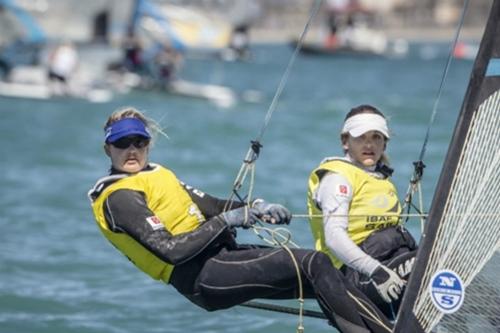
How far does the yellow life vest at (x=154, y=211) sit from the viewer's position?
516 centimetres

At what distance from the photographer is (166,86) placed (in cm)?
2691

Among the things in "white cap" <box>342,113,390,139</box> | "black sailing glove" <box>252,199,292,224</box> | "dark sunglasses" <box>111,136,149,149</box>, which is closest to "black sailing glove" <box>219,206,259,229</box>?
"black sailing glove" <box>252,199,292,224</box>

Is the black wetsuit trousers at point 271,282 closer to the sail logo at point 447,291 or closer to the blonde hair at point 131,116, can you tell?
the sail logo at point 447,291

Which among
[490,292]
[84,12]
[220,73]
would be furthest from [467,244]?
[220,73]

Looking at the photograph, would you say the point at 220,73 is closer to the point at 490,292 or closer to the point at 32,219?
the point at 32,219

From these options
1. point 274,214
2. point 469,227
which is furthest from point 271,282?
point 469,227

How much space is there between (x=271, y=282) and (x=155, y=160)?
12.5 m

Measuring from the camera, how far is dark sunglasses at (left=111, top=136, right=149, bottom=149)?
5191 millimetres

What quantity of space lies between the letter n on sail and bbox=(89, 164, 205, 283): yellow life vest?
903 mm

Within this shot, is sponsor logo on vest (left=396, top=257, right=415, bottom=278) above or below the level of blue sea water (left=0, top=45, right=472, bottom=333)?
below

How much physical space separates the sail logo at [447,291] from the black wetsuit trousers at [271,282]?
0.24 metres

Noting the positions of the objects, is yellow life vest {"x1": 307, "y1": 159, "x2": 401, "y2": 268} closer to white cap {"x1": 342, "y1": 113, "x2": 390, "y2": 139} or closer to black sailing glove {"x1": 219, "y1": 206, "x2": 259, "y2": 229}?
white cap {"x1": 342, "y1": 113, "x2": 390, "y2": 139}

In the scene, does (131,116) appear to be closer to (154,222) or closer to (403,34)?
(154,222)

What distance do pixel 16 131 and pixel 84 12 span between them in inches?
414
